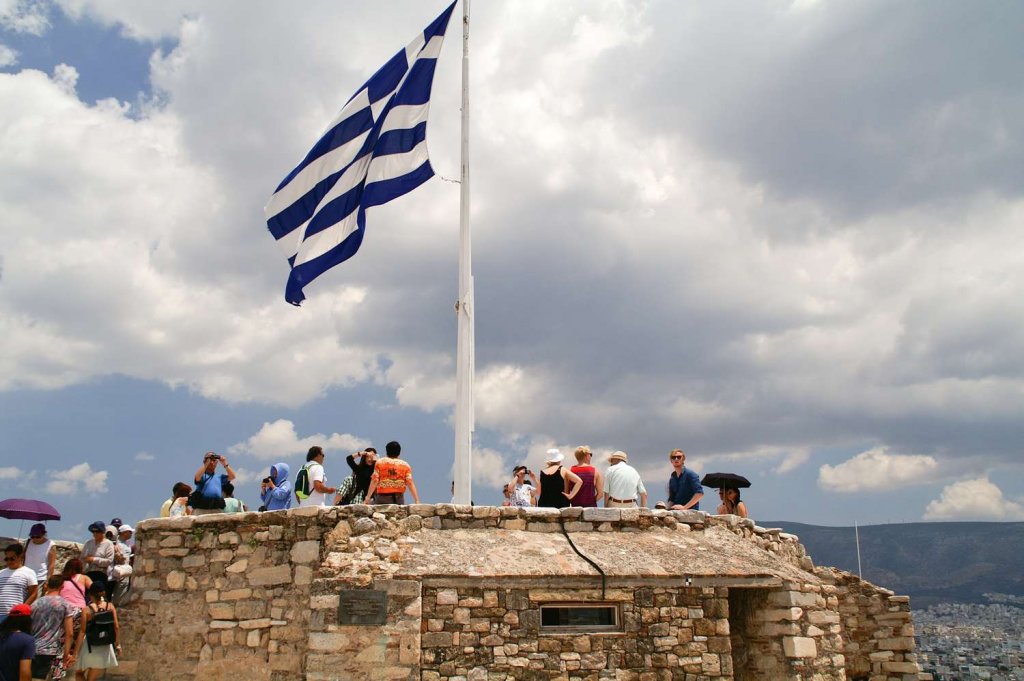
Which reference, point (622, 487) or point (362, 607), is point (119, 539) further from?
point (622, 487)

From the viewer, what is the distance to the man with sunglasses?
31.3 ft

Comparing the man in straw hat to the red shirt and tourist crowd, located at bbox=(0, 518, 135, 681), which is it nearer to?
the red shirt

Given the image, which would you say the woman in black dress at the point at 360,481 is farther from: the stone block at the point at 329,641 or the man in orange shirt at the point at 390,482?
→ the stone block at the point at 329,641

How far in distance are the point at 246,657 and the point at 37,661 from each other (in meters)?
2.28

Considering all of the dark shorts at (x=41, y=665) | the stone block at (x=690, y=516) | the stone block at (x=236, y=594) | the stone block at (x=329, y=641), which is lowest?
the dark shorts at (x=41, y=665)

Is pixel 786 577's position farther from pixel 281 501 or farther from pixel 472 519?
pixel 281 501

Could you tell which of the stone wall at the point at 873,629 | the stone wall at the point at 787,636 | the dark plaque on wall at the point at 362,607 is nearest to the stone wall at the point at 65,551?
the dark plaque on wall at the point at 362,607

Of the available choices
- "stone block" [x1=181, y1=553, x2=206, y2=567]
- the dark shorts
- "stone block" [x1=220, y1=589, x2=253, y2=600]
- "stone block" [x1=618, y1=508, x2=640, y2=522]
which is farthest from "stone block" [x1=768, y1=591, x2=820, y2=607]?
the dark shorts

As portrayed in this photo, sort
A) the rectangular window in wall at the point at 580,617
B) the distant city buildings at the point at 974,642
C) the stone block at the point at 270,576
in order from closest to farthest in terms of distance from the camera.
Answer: the rectangular window in wall at the point at 580,617
the stone block at the point at 270,576
the distant city buildings at the point at 974,642

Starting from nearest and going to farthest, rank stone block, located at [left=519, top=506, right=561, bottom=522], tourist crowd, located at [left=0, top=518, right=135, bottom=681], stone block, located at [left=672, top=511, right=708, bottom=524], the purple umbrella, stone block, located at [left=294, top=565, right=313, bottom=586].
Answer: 1. tourist crowd, located at [left=0, top=518, right=135, bottom=681]
2. stone block, located at [left=294, top=565, right=313, bottom=586]
3. stone block, located at [left=519, top=506, right=561, bottom=522]
4. stone block, located at [left=672, top=511, right=708, bottom=524]
5. the purple umbrella

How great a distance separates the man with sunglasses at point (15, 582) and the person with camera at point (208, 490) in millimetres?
2125

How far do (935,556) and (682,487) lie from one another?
96.1 metres

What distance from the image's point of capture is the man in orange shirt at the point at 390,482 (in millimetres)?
10484

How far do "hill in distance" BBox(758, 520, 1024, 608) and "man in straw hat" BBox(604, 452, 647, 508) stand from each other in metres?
73.4
